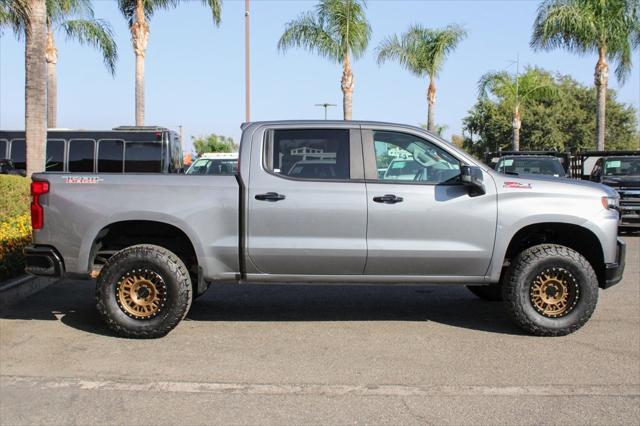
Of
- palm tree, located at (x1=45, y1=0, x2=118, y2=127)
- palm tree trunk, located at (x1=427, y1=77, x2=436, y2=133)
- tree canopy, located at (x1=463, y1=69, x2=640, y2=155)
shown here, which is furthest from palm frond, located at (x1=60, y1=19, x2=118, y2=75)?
tree canopy, located at (x1=463, y1=69, x2=640, y2=155)

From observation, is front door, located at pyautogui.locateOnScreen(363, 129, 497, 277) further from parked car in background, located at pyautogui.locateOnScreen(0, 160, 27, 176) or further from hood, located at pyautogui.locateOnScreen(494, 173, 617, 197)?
parked car in background, located at pyautogui.locateOnScreen(0, 160, 27, 176)

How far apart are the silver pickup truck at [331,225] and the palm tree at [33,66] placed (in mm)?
7776

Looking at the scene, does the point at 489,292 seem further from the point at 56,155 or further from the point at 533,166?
the point at 56,155

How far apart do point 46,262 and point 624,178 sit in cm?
1313

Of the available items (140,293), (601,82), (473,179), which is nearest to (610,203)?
(473,179)

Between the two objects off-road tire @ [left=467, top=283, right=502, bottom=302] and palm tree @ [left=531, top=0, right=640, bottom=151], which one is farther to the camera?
palm tree @ [left=531, top=0, right=640, bottom=151]

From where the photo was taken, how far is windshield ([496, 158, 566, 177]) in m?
15.1

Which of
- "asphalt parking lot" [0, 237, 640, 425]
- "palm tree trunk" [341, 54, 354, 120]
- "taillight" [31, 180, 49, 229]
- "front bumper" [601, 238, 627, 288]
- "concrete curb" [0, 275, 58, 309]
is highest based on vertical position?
"palm tree trunk" [341, 54, 354, 120]

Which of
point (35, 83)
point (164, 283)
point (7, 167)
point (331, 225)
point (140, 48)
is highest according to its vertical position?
point (140, 48)

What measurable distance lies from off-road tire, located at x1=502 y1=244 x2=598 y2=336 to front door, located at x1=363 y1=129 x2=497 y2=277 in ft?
1.14

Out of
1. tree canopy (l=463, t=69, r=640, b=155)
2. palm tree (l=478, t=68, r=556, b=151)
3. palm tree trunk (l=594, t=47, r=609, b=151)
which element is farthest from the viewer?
tree canopy (l=463, t=69, r=640, b=155)

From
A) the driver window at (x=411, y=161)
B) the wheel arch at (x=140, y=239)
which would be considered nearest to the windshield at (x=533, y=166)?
the driver window at (x=411, y=161)

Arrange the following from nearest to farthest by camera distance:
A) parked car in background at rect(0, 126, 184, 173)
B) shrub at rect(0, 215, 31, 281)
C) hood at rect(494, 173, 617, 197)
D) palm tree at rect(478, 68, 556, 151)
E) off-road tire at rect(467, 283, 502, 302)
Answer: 1. hood at rect(494, 173, 617, 197)
2. off-road tire at rect(467, 283, 502, 302)
3. shrub at rect(0, 215, 31, 281)
4. parked car in background at rect(0, 126, 184, 173)
5. palm tree at rect(478, 68, 556, 151)

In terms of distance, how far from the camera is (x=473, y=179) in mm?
5695
